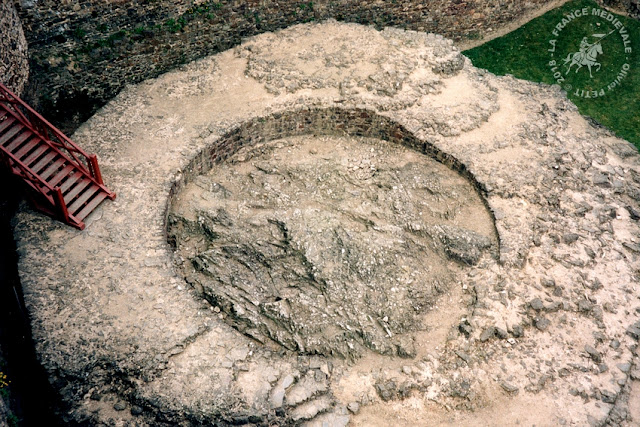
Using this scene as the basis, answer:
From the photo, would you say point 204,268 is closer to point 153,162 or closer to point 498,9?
point 153,162

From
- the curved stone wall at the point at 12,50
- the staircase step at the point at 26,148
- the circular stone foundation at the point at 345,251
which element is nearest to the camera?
the circular stone foundation at the point at 345,251

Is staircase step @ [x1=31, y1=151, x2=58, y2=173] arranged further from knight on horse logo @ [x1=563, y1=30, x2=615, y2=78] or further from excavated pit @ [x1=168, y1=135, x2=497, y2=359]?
knight on horse logo @ [x1=563, y1=30, x2=615, y2=78]

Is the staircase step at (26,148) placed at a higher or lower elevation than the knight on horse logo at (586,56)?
lower

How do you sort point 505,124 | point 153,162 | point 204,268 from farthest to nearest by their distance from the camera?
1. point 505,124
2. point 153,162
3. point 204,268

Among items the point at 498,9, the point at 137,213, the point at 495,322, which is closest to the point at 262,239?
the point at 137,213

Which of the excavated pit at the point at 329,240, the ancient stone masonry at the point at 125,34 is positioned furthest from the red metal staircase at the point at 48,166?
the ancient stone masonry at the point at 125,34

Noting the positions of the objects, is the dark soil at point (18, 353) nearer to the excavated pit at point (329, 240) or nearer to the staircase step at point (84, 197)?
the staircase step at point (84, 197)

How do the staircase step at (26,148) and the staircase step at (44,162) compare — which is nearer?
the staircase step at (26,148)

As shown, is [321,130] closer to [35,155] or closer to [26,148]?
[35,155]
